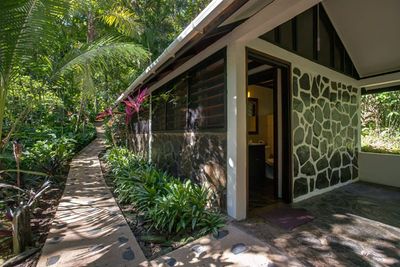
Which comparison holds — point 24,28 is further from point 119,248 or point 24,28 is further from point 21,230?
point 119,248

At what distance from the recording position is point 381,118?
872 cm

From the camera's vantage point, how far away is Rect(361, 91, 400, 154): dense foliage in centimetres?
771

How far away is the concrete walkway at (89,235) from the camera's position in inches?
96.7

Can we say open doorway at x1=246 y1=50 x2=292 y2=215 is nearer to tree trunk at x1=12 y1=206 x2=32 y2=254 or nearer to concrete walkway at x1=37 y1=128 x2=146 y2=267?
concrete walkway at x1=37 y1=128 x2=146 y2=267

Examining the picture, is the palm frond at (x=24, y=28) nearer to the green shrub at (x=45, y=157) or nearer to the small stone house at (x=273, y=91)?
the small stone house at (x=273, y=91)

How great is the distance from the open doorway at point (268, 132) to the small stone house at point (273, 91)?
23 mm

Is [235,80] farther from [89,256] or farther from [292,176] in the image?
[89,256]

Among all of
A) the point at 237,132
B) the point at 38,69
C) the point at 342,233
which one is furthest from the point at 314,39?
the point at 38,69

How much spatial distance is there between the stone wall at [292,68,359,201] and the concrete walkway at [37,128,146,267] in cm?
291

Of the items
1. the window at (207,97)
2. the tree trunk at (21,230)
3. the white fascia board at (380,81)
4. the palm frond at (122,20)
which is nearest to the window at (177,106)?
the window at (207,97)

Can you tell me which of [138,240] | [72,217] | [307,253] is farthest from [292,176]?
[72,217]

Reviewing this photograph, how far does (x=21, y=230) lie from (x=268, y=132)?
541cm

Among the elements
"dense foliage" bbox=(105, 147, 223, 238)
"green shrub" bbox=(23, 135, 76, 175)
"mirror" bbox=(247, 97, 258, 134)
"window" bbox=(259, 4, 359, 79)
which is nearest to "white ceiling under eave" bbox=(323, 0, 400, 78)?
"window" bbox=(259, 4, 359, 79)

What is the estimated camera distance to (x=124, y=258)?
8.09ft
